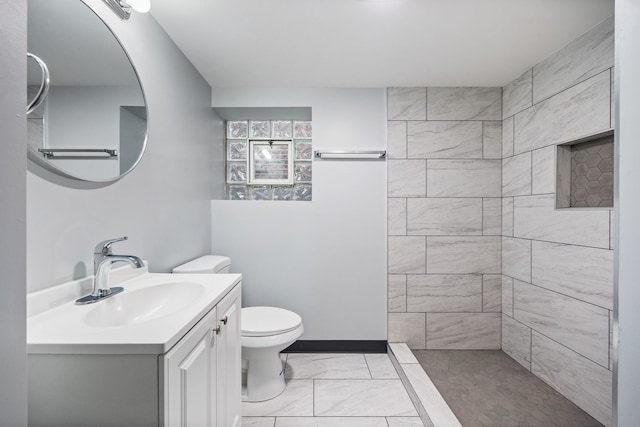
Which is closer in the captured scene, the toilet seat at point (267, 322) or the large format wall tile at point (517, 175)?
the toilet seat at point (267, 322)

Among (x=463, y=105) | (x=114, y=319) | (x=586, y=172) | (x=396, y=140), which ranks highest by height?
(x=463, y=105)

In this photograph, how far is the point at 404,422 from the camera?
173cm

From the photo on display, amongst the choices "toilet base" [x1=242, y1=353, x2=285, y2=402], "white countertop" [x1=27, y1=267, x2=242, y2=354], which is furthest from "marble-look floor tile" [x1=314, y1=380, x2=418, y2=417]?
"white countertop" [x1=27, y1=267, x2=242, y2=354]

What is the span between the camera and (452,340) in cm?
256

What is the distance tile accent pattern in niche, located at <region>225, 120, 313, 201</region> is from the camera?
279 cm

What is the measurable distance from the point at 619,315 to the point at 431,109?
2.09 m

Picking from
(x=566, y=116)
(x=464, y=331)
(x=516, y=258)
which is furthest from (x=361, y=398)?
(x=566, y=116)

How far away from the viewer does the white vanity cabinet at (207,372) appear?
0.81 meters

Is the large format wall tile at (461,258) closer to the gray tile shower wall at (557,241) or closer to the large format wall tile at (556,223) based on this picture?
the gray tile shower wall at (557,241)

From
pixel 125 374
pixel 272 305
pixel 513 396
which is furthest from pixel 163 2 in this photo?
pixel 513 396

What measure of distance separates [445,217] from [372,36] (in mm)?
1540

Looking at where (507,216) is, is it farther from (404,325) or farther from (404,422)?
(404,422)

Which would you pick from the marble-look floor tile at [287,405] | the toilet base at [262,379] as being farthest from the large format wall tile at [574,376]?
the toilet base at [262,379]

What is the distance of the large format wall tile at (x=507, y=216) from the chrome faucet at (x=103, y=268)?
2.61 metres
